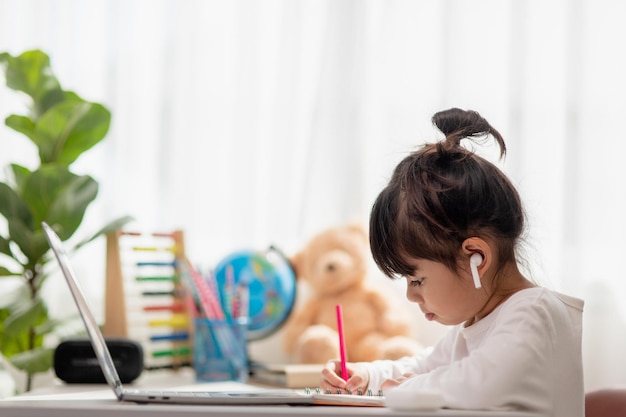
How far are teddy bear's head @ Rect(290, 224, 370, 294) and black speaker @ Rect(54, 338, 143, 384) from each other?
0.44m

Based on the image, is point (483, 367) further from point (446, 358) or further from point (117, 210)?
point (117, 210)

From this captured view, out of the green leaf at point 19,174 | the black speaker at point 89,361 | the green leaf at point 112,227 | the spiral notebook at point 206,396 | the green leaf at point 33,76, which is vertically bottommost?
the black speaker at point 89,361

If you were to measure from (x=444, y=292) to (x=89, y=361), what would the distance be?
0.72 m

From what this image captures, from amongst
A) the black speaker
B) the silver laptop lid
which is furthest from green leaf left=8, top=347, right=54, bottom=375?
the silver laptop lid

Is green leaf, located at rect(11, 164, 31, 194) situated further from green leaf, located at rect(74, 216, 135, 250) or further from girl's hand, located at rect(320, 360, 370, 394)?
girl's hand, located at rect(320, 360, 370, 394)

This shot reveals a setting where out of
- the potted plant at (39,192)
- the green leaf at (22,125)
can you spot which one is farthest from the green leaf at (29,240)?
the green leaf at (22,125)

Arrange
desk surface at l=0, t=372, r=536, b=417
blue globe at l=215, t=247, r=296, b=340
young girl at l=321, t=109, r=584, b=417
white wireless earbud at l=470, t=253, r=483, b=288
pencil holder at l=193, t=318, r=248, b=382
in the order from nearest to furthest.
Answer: desk surface at l=0, t=372, r=536, b=417, young girl at l=321, t=109, r=584, b=417, white wireless earbud at l=470, t=253, r=483, b=288, pencil holder at l=193, t=318, r=248, b=382, blue globe at l=215, t=247, r=296, b=340

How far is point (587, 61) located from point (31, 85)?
1203 millimetres

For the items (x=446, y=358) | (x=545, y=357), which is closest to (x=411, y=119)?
(x=446, y=358)

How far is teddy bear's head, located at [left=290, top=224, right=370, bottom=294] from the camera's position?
172 cm

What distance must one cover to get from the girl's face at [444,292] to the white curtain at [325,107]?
1.84ft

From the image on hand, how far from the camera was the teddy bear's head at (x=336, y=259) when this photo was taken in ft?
5.65

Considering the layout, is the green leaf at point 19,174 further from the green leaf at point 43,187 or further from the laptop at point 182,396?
the laptop at point 182,396

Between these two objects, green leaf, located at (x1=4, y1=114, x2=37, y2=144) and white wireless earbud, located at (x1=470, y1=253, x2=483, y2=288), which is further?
green leaf, located at (x1=4, y1=114, x2=37, y2=144)
